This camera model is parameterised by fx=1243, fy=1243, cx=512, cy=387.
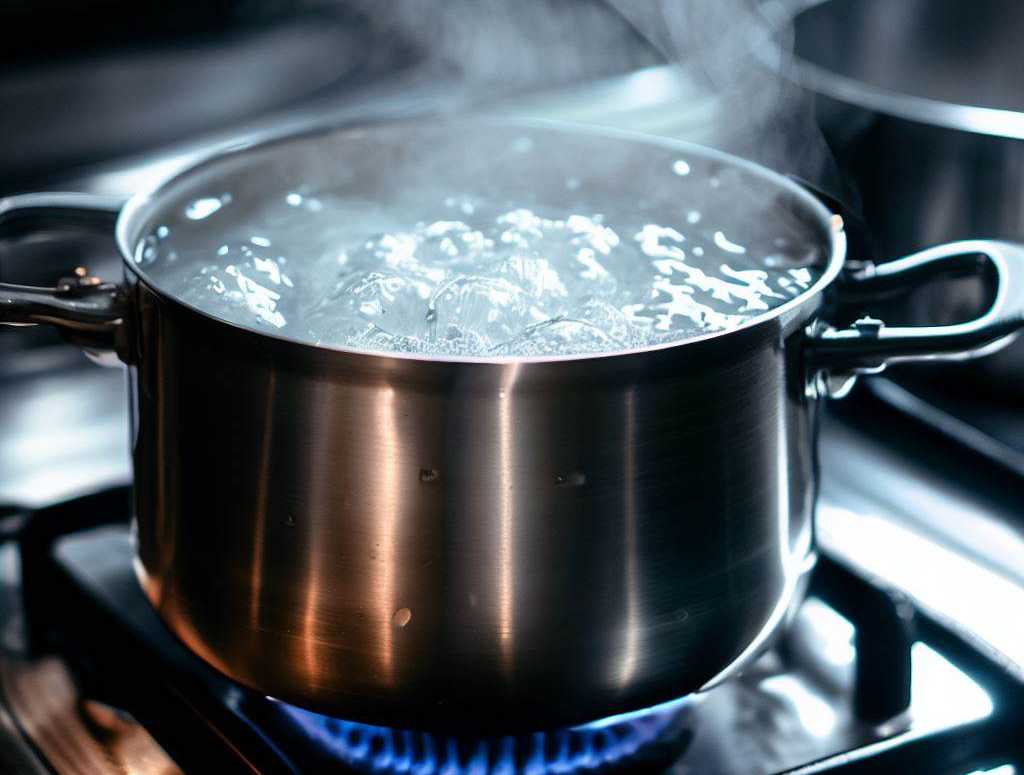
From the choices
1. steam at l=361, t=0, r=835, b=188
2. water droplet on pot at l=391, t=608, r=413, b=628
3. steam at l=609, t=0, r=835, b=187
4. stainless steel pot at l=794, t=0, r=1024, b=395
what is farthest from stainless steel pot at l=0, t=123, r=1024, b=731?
steam at l=361, t=0, r=835, b=188

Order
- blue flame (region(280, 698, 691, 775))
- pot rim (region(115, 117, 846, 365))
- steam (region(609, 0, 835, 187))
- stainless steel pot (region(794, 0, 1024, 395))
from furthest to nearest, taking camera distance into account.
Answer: steam (region(609, 0, 835, 187)), stainless steel pot (region(794, 0, 1024, 395)), blue flame (region(280, 698, 691, 775)), pot rim (region(115, 117, 846, 365))

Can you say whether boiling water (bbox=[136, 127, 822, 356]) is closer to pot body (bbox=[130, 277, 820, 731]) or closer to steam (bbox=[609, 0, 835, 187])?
pot body (bbox=[130, 277, 820, 731])

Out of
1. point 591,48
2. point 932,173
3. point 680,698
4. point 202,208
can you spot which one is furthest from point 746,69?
point 680,698

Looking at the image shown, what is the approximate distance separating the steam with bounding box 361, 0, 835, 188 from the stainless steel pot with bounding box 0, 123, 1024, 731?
0.63 meters

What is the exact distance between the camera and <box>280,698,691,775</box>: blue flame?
57 centimetres

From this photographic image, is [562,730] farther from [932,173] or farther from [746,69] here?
[746,69]

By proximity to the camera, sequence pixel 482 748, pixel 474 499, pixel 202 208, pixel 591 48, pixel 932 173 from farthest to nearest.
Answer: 1. pixel 591 48
2. pixel 932 173
3. pixel 202 208
4. pixel 482 748
5. pixel 474 499

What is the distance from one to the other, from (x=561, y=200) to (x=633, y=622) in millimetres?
328

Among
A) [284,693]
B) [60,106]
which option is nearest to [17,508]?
[284,693]

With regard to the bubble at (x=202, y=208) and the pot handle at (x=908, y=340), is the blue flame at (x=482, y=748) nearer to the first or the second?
the pot handle at (x=908, y=340)

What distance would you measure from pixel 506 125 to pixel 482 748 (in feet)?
1.15

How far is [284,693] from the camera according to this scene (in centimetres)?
53

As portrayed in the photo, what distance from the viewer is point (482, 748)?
0.58m

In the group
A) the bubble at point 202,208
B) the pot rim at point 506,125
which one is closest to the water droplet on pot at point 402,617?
the pot rim at point 506,125
